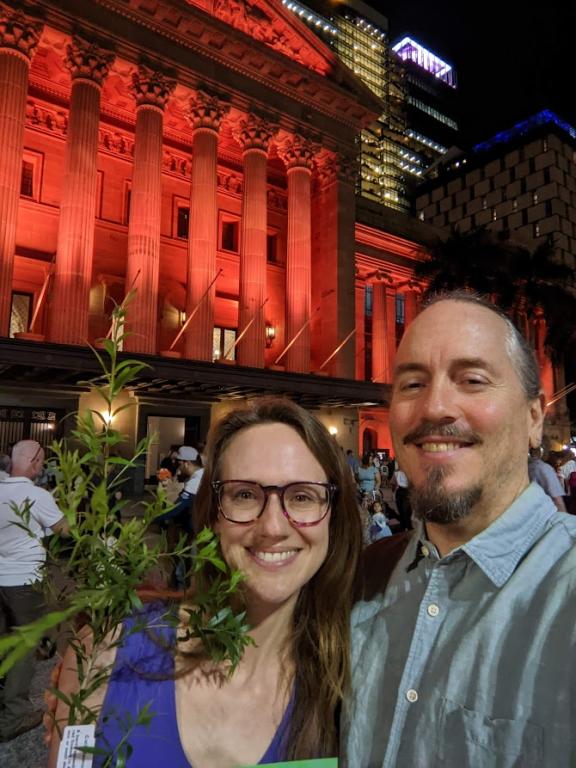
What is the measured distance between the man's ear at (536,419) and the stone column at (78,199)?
61.2ft

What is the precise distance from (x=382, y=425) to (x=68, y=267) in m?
21.7

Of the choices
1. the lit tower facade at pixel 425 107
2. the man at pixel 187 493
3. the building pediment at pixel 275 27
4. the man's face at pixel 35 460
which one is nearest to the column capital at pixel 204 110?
the building pediment at pixel 275 27

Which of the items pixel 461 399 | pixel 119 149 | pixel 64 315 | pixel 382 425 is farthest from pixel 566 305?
pixel 461 399

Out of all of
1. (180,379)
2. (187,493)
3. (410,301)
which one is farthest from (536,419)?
(410,301)

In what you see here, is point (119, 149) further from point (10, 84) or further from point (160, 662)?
point (160, 662)

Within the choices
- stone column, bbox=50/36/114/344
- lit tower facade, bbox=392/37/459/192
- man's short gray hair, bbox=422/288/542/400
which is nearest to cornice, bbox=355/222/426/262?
stone column, bbox=50/36/114/344

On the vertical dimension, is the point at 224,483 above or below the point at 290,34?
below

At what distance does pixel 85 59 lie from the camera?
19625mm

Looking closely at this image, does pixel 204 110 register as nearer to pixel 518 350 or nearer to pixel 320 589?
pixel 518 350

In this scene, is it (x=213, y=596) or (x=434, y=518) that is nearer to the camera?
Answer: (x=213, y=596)

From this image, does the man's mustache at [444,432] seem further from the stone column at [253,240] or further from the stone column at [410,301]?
the stone column at [410,301]

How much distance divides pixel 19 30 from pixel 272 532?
2280 centimetres

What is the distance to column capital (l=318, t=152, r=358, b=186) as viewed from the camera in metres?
27.1

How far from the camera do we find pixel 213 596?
1139mm
